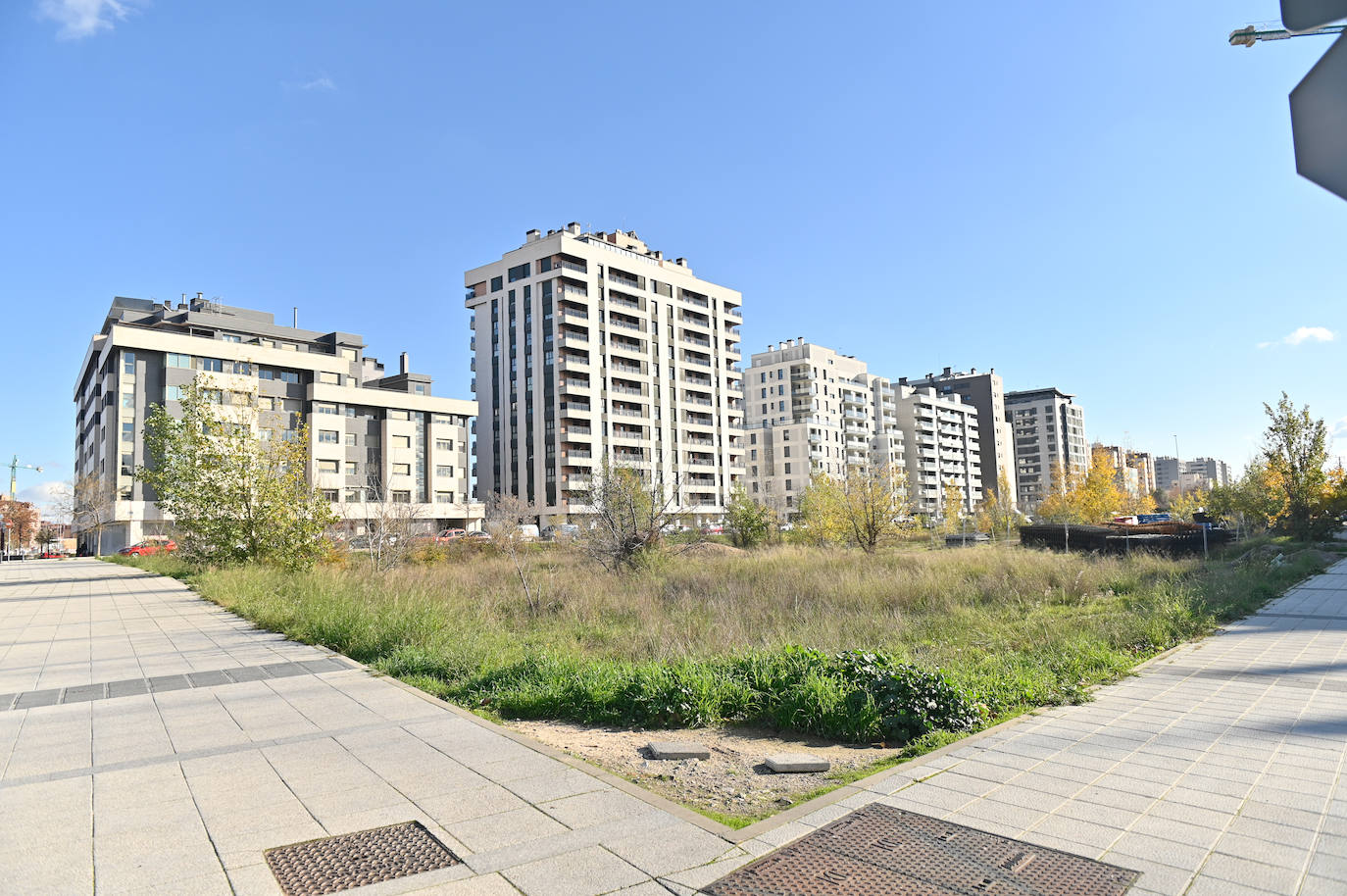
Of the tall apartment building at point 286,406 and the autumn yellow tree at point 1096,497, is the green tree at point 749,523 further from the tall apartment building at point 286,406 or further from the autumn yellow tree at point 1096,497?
the tall apartment building at point 286,406

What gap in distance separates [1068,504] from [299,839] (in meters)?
69.1

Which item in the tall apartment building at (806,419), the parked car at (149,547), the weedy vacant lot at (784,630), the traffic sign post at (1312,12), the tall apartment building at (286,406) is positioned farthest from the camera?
the tall apartment building at (806,419)

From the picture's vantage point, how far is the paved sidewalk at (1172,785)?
354 centimetres

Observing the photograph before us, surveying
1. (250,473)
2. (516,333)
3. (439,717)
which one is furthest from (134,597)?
(516,333)

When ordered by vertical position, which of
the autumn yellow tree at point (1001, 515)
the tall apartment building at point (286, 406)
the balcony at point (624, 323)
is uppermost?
the balcony at point (624, 323)

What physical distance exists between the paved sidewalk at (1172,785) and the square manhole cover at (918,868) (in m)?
0.13

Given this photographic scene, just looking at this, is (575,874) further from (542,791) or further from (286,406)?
(286,406)

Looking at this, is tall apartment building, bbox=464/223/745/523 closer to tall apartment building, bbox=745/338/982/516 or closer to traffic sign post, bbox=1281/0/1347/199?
tall apartment building, bbox=745/338/982/516

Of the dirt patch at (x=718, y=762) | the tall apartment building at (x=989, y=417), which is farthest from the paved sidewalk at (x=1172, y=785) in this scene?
the tall apartment building at (x=989, y=417)

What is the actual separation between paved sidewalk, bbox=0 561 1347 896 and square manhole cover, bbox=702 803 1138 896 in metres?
0.13

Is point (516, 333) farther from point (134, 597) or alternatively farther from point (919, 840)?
→ point (919, 840)

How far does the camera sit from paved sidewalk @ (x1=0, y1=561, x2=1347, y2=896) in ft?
11.7

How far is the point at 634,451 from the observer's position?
8119 cm

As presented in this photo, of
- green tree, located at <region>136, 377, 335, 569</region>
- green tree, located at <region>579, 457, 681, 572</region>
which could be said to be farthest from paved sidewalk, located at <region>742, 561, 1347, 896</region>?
green tree, located at <region>136, 377, 335, 569</region>
